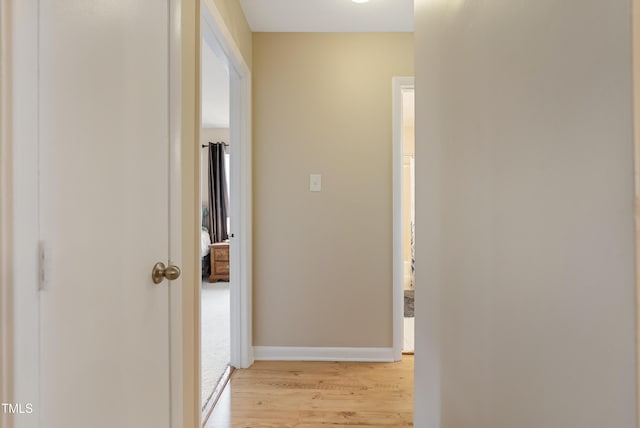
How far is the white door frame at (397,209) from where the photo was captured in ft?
7.73

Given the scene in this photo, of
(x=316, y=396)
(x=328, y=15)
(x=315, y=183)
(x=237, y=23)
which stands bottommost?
(x=316, y=396)

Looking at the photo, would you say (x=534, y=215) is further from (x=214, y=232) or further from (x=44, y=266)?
(x=214, y=232)

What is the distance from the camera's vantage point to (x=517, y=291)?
2.11ft

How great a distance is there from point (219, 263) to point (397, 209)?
341 centimetres

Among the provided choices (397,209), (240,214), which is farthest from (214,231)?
(397,209)

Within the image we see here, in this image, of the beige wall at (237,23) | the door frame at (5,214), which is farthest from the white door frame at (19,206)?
the beige wall at (237,23)

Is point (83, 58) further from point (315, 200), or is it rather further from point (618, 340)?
point (315, 200)

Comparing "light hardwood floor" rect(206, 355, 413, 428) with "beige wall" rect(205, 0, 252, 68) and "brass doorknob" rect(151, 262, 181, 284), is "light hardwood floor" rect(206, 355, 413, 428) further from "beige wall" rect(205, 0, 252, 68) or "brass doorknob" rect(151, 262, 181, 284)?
"beige wall" rect(205, 0, 252, 68)

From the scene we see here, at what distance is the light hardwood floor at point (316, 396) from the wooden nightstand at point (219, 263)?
2.82 m

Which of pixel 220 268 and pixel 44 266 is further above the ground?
pixel 44 266

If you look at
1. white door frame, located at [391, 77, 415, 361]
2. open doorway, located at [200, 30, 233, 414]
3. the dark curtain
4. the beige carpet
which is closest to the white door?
the beige carpet

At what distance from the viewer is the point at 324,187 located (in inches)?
94.1

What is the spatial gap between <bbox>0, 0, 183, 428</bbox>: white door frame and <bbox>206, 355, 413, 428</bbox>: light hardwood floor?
135 centimetres

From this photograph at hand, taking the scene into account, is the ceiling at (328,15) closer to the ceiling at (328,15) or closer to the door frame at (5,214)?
the ceiling at (328,15)
